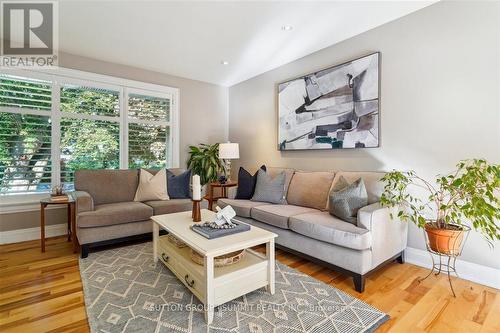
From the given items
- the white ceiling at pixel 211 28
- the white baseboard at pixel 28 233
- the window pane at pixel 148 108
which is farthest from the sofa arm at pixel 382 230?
the white baseboard at pixel 28 233

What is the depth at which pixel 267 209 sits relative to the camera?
2783 mm

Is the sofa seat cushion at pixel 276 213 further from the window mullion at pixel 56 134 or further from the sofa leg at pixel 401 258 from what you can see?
the window mullion at pixel 56 134

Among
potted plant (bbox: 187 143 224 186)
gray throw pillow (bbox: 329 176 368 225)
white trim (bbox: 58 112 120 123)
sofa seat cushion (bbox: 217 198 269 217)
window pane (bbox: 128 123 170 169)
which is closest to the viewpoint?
gray throw pillow (bbox: 329 176 368 225)

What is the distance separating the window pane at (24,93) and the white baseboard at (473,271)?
480 cm

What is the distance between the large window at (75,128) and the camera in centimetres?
309

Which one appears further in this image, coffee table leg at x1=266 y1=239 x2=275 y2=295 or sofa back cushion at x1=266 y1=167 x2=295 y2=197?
sofa back cushion at x1=266 y1=167 x2=295 y2=197

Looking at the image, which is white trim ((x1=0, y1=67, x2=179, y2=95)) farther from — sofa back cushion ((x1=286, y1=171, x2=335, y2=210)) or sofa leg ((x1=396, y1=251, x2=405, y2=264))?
sofa leg ((x1=396, y1=251, x2=405, y2=264))

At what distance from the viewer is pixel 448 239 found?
198cm

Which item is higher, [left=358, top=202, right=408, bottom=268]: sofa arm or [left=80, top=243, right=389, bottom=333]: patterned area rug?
[left=358, top=202, right=408, bottom=268]: sofa arm

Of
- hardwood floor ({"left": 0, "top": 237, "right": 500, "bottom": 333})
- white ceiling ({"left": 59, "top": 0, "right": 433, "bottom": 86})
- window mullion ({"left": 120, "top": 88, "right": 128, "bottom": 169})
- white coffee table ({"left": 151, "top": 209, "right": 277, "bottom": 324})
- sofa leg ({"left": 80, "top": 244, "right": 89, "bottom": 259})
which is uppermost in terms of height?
white ceiling ({"left": 59, "top": 0, "right": 433, "bottom": 86})

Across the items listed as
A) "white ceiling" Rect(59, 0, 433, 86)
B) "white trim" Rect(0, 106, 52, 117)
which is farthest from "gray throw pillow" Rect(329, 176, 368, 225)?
"white trim" Rect(0, 106, 52, 117)

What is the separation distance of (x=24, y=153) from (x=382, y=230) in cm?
419

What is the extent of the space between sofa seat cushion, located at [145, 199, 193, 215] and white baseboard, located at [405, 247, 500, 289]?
2.68 metres

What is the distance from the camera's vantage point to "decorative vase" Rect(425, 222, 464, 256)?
6.47 feet
